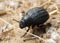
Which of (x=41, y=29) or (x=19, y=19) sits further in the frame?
(x=19, y=19)

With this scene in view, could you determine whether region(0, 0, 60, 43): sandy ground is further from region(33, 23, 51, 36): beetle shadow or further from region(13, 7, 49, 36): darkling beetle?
region(13, 7, 49, 36): darkling beetle

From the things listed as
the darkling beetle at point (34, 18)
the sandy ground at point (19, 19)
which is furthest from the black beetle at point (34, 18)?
the sandy ground at point (19, 19)

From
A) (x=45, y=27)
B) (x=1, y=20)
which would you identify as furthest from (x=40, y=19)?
(x=1, y=20)

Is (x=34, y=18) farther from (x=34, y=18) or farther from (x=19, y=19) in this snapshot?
(x=19, y=19)

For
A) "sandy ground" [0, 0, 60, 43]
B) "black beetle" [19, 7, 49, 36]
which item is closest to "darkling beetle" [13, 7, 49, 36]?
"black beetle" [19, 7, 49, 36]

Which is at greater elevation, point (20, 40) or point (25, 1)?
point (25, 1)

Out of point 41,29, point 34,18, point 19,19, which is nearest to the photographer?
point 34,18

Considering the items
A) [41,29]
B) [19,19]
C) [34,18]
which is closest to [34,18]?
[34,18]

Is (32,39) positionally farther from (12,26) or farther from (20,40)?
(12,26)
